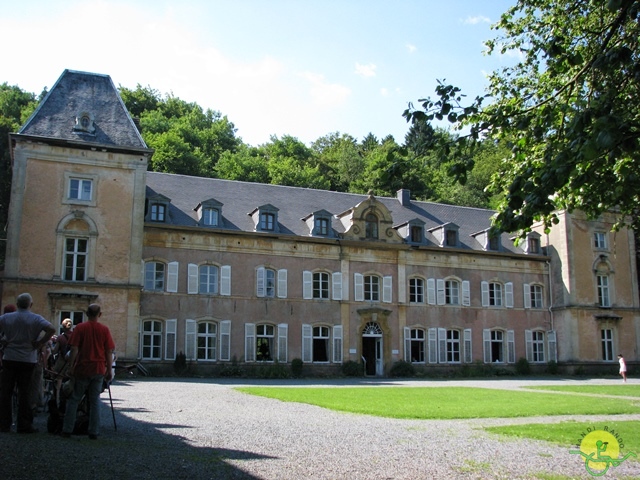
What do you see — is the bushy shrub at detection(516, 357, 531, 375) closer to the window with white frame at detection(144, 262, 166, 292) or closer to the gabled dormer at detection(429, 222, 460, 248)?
the gabled dormer at detection(429, 222, 460, 248)

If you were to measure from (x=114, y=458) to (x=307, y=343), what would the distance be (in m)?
25.3

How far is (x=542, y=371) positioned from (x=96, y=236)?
82.6 ft

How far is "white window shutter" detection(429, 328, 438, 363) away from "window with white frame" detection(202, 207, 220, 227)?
12912mm

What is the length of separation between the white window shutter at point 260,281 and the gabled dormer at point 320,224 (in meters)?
3.29

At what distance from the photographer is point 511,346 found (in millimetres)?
36875

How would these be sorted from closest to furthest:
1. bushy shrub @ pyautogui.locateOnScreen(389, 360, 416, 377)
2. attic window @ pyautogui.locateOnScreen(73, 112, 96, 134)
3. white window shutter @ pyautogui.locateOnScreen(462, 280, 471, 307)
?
1. attic window @ pyautogui.locateOnScreen(73, 112, 96, 134)
2. bushy shrub @ pyautogui.locateOnScreen(389, 360, 416, 377)
3. white window shutter @ pyautogui.locateOnScreen(462, 280, 471, 307)

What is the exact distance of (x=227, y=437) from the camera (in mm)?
9461

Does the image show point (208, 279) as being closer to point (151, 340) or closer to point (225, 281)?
point (225, 281)

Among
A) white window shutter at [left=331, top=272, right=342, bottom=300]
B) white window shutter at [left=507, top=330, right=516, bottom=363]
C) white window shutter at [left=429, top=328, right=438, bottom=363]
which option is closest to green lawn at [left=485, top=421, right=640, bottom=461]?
white window shutter at [left=331, top=272, right=342, bottom=300]

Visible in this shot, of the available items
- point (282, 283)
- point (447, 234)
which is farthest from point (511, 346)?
point (282, 283)

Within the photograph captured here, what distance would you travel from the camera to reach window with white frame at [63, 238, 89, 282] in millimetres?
27469

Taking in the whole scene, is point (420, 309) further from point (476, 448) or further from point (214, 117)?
point (214, 117)

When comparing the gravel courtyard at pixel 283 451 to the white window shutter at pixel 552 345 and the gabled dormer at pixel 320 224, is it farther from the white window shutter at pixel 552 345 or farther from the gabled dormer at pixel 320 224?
the white window shutter at pixel 552 345

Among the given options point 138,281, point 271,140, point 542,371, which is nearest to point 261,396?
point 138,281
